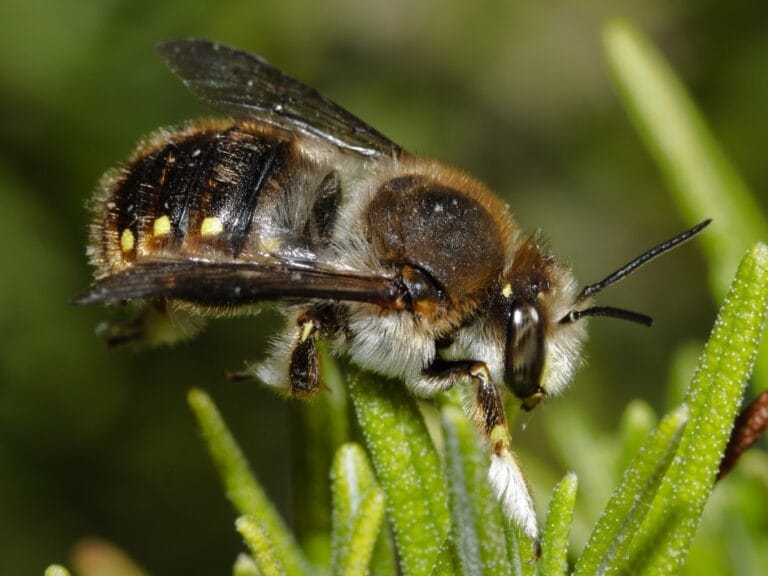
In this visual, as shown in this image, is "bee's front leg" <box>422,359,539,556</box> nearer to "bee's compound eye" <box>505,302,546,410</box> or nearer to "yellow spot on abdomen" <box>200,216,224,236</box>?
"bee's compound eye" <box>505,302,546,410</box>

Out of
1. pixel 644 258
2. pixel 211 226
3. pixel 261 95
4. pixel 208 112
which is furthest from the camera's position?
pixel 208 112

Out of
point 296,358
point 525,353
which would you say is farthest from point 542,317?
point 296,358

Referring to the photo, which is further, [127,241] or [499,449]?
[127,241]

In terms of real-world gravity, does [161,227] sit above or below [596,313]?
below

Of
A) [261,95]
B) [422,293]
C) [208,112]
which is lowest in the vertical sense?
[422,293]

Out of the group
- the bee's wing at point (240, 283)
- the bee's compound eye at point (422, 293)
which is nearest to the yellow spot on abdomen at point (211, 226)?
the bee's wing at point (240, 283)

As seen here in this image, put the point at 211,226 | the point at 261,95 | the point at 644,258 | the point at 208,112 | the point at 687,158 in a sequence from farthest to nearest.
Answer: the point at 208,112, the point at 261,95, the point at 687,158, the point at 211,226, the point at 644,258

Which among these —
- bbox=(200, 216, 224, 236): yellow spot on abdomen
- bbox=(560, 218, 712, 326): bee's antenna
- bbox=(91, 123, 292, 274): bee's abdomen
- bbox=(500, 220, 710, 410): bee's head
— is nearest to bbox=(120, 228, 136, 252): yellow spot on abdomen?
bbox=(91, 123, 292, 274): bee's abdomen

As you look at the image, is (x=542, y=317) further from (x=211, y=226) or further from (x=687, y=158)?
(x=211, y=226)
